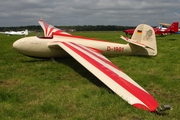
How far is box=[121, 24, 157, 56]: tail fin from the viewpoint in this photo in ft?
38.9

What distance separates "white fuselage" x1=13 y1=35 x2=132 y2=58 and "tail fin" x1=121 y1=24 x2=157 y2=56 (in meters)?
0.43

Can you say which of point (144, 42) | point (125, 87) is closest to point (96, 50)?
point (144, 42)

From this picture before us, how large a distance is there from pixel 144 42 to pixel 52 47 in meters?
5.41

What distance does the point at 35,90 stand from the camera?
575cm

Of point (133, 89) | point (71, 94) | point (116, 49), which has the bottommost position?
point (71, 94)

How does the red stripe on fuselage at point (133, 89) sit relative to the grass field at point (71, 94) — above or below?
above

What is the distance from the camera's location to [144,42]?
12164 millimetres

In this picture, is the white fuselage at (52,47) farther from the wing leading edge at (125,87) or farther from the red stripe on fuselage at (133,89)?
the red stripe on fuselage at (133,89)

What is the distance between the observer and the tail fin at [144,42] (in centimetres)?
1187

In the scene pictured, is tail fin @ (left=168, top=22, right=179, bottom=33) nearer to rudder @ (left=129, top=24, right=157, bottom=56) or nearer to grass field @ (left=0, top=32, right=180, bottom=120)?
rudder @ (left=129, top=24, right=157, bottom=56)

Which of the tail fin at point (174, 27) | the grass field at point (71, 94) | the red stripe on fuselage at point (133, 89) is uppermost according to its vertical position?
the tail fin at point (174, 27)

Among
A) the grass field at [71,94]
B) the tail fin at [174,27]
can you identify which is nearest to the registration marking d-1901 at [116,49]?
the grass field at [71,94]

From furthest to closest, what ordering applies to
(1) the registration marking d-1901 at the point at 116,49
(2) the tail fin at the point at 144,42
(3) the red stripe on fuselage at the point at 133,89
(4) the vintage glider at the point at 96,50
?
1. (2) the tail fin at the point at 144,42
2. (1) the registration marking d-1901 at the point at 116,49
3. (4) the vintage glider at the point at 96,50
4. (3) the red stripe on fuselage at the point at 133,89

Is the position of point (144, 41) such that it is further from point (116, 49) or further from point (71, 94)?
point (71, 94)
